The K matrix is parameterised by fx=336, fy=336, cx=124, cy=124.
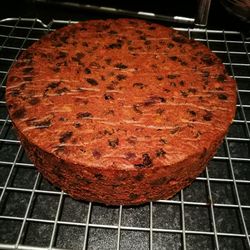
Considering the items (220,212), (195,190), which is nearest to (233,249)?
(220,212)

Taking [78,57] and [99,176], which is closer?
[99,176]

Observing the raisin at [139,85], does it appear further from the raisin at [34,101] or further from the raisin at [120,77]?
the raisin at [34,101]

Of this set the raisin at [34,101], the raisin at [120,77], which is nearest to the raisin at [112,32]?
the raisin at [120,77]

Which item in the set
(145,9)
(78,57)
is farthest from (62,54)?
(145,9)

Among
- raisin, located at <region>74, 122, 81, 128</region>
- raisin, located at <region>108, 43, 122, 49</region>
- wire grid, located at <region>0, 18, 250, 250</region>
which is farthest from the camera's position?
raisin, located at <region>108, 43, 122, 49</region>

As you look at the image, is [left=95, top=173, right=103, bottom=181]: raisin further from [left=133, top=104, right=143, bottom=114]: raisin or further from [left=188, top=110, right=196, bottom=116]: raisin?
[left=188, top=110, right=196, bottom=116]: raisin

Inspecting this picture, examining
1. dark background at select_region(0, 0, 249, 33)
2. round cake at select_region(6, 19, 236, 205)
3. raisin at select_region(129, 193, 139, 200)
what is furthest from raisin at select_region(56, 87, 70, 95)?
dark background at select_region(0, 0, 249, 33)

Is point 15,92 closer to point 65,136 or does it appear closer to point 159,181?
point 65,136
